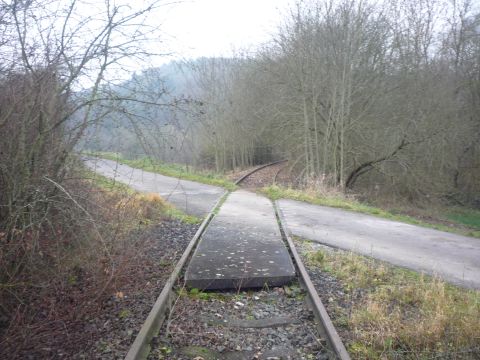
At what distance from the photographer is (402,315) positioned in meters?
4.92

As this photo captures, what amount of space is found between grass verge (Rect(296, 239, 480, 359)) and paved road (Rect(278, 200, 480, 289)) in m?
0.86

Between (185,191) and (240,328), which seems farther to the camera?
(185,191)

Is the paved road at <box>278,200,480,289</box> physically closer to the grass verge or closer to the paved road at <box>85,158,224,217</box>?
the grass verge

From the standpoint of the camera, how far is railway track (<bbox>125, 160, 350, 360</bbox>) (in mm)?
4090

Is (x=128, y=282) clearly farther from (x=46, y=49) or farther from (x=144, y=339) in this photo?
(x=46, y=49)

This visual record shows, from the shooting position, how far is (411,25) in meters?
23.7

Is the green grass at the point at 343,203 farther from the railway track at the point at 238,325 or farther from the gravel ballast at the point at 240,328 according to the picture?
the gravel ballast at the point at 240,328

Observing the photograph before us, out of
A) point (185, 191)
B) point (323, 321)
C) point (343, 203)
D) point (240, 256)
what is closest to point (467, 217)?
point (343, 203)

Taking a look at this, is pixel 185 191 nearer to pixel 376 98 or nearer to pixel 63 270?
pixel 63 270

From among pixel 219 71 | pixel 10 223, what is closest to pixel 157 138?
pixel 10 223

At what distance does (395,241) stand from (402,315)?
15.8ft

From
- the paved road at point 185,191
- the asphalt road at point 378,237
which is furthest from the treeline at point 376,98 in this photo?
the asphalt road at point 378,237

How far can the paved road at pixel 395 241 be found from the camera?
24.3ft

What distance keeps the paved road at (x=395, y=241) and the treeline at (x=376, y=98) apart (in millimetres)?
6765
